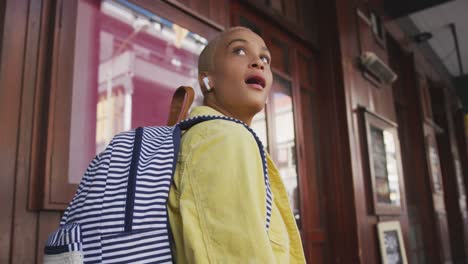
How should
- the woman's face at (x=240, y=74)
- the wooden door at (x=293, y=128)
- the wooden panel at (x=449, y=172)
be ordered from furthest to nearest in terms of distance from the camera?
1. the wooden panel at (x=449, y=172)
2. the wooden door at (x=293, y=128)
3. the woman's face at (x=240, y=74)

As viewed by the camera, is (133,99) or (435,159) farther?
(435,159)

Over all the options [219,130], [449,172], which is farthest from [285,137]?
[449,172]

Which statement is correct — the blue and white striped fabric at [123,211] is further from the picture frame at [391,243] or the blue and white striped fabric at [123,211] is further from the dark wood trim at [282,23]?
the picture frame at [391,243]

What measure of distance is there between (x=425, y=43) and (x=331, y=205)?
3792 millimetres

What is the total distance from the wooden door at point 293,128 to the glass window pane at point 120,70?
1.56ft

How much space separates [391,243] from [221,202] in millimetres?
2892

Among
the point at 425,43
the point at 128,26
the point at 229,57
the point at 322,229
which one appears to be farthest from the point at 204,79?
the point at 425,43

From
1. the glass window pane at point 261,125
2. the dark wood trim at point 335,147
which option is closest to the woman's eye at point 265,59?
the glass window pane at point 261,125

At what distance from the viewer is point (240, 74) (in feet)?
3.06

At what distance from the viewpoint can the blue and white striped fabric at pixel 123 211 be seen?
Result: 1.89 ft

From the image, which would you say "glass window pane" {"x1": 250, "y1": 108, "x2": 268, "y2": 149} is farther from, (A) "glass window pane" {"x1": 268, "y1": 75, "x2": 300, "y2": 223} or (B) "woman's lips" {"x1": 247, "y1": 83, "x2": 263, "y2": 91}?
(B) "woman's lips" {"x1": 247, "y1": 83, "x2": 263, "y2": 91}

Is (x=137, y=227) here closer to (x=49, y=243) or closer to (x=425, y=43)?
(x=49, y=243)

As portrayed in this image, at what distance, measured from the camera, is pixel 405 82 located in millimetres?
4777

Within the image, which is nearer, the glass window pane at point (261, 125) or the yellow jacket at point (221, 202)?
the yellow jacket at point (221, 202)
